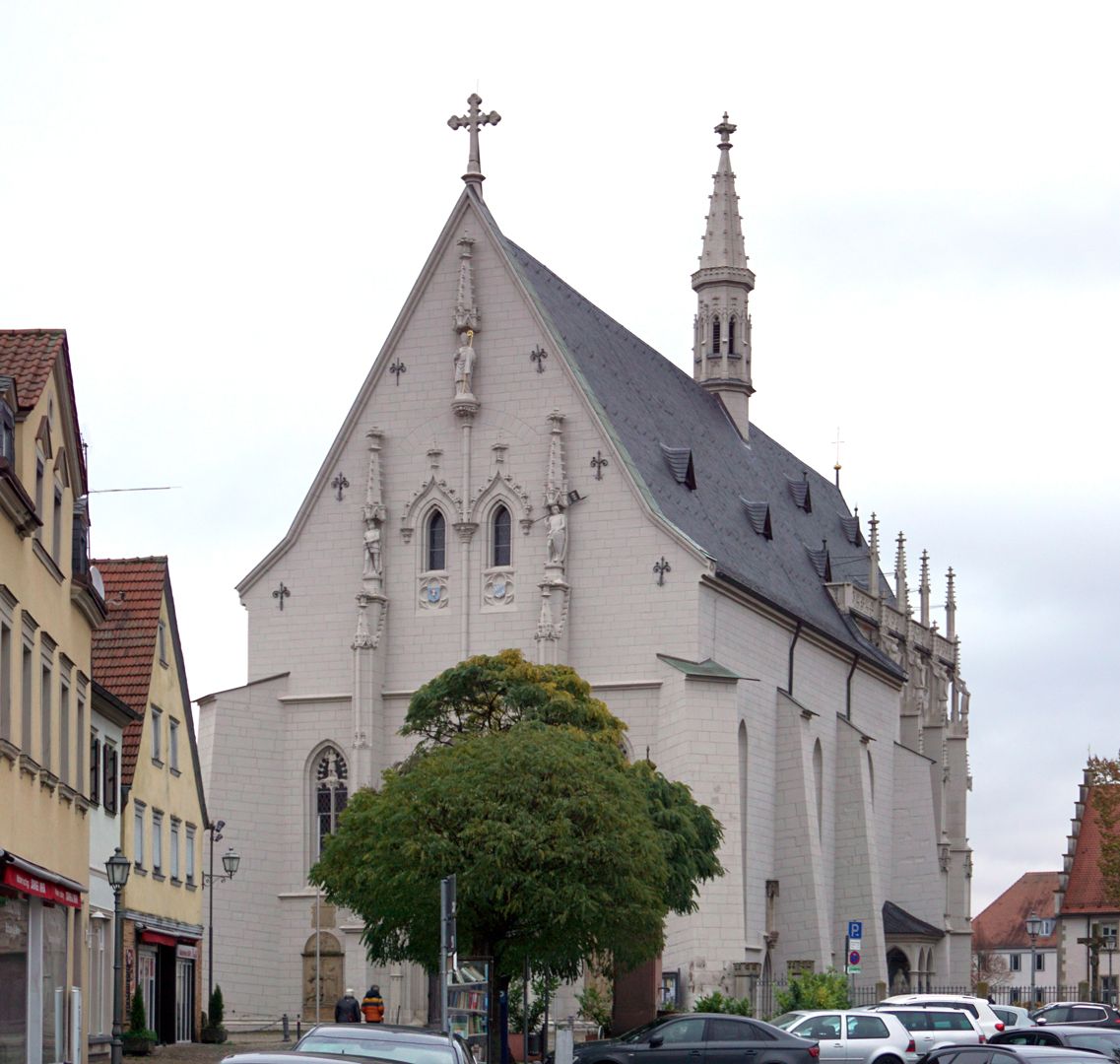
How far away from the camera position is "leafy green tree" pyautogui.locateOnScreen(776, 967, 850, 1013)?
160ft

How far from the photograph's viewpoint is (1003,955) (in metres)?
128

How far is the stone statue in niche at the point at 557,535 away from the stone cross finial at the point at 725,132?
23783 mm

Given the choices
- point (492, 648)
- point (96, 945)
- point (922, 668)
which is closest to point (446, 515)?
point (492, 648)

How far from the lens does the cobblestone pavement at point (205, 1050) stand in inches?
1532

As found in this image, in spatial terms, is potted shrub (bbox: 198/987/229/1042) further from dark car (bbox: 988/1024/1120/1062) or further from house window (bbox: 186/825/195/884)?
dark car (bbox: 988/1024/1120/1062)

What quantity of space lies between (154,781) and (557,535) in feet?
48.4

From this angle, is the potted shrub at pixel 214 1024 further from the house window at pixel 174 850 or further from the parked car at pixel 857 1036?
the parked car at pixel 857 1036

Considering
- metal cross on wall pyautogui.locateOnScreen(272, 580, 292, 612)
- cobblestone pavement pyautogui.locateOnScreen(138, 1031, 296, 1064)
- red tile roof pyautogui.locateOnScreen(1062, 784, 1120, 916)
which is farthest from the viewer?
red tile roof pyautogui.locateOnScreen(1062, 784, 1120, 916)

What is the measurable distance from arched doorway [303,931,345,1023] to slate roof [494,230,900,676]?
44.2 feet

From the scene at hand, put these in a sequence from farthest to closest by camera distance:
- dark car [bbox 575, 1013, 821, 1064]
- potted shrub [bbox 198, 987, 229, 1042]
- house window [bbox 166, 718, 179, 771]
→ potted shrub [bbox 198, 987, 229, 1042] < house window [bbox 166, 718, 179, 771] < dark car [bbox 575, 1013, 821, 1064]

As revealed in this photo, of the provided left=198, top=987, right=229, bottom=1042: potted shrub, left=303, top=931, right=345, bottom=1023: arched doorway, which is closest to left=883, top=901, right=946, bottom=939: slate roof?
left=303, top=931, right=345, bottom=1023: arched doorway

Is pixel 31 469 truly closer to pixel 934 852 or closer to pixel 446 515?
pixel 446 515

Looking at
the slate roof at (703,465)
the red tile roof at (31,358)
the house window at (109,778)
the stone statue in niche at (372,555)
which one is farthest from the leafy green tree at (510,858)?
the slate roof at (703,465)

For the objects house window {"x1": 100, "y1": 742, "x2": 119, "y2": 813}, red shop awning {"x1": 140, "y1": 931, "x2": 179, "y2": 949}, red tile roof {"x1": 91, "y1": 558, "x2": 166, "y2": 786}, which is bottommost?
red shop awning {"x1": 140, "y1": 931, "x2": 179, "y2": 949}
